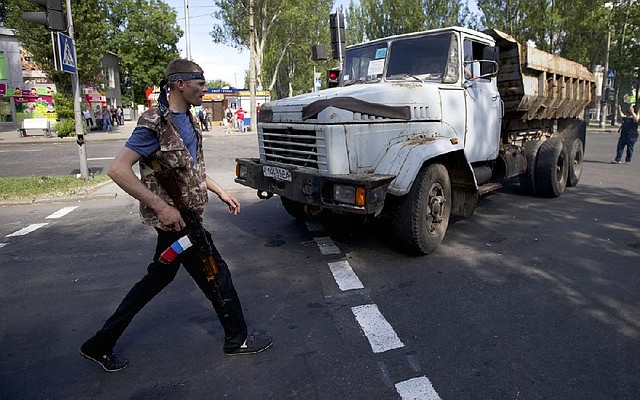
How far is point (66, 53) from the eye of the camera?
891cm

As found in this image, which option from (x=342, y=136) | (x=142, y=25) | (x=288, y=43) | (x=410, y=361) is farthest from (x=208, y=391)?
(x=142, y=25)

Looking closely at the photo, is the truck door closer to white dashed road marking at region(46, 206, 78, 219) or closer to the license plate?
the license plate

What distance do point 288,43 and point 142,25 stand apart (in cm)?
1308

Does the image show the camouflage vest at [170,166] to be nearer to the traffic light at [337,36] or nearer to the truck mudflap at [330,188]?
the truck mudflap at [330,188]

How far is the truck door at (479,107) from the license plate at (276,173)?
233cm

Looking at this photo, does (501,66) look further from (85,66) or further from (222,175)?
(85,66)

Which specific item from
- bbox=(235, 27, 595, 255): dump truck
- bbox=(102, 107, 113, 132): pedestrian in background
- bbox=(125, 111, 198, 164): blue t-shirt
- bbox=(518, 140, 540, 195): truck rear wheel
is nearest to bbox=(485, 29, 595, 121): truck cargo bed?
bbox=(235, 27, 595, 255): dump truck

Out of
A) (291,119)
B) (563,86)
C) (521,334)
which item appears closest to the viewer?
(521,334)

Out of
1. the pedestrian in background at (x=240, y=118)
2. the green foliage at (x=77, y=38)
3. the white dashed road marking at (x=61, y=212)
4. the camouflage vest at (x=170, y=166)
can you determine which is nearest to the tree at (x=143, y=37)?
the pedestrian in background at (x=240, y=118)

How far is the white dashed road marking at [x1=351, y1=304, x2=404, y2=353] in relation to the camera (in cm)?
315

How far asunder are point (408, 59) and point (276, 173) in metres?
2.29

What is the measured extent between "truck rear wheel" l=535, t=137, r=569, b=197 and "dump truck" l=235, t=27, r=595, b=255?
0.09 meters

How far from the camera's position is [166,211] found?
8.32 ft

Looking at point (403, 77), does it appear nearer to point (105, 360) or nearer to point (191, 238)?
point (191, 238)
